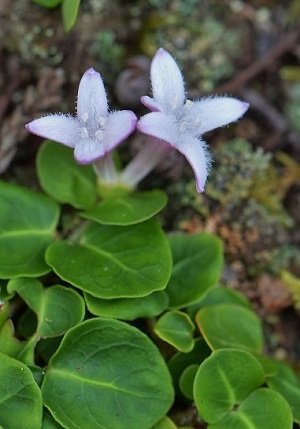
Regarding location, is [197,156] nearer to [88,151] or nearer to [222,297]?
[88,151]

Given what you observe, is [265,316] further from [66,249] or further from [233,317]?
[66,249]

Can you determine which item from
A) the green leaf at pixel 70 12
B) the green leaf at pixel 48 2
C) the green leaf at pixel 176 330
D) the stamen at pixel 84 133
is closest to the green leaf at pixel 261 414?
the green leaf at pixel 176 330

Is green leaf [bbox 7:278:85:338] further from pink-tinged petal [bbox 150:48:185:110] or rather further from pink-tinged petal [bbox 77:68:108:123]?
pink-tinged petal [bbox 150:48:185:110]

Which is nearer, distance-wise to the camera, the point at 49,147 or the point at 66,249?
the point at 66,249

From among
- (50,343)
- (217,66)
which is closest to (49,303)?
(50,343)

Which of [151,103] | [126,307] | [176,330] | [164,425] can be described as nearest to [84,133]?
A: [151,103]

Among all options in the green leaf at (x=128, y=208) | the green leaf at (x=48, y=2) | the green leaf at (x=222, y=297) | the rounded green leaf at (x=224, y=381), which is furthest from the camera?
the green leaf at (x=48, y=2)

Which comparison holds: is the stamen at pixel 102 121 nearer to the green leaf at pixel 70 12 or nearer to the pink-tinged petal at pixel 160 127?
the pink-tinged petal at pixel 160 127
